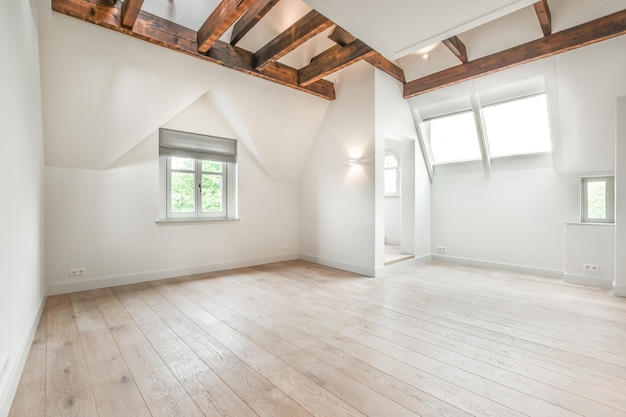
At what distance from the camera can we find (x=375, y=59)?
14.0 ft

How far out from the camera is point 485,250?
512cm

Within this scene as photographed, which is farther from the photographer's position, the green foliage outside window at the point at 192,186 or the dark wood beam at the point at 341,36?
the green foliage outside window at the point at 192,186

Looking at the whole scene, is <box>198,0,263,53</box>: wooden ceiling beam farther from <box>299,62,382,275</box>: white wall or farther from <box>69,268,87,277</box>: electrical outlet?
<box>69,268,87,277</box>: electrical outlet

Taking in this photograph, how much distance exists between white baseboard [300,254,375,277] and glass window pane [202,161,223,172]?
239cm

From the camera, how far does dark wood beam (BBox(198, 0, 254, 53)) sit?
2622 millimetres

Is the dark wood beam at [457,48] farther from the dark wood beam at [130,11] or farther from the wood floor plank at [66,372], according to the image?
the wood floor plank at [66,372]

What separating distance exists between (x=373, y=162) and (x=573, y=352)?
10.2ft

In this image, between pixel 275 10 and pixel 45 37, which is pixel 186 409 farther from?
pixel 275 10

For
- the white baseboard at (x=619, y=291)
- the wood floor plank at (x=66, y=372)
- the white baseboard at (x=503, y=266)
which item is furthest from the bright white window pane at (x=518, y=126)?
the wood floor plank at (x=66, y=372)

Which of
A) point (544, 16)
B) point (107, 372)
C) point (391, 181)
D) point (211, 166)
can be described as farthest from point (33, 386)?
point (391, 181)

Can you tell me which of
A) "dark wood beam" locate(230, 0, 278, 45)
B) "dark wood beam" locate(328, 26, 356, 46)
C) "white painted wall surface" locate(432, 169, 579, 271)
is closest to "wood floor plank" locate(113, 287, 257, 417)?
"dark wood beam" locate(230, 0, 278, 45)

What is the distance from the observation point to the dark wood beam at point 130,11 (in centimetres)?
262

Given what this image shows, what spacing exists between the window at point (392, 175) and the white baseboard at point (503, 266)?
2593mm

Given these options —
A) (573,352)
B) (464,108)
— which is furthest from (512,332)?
(464,108)
